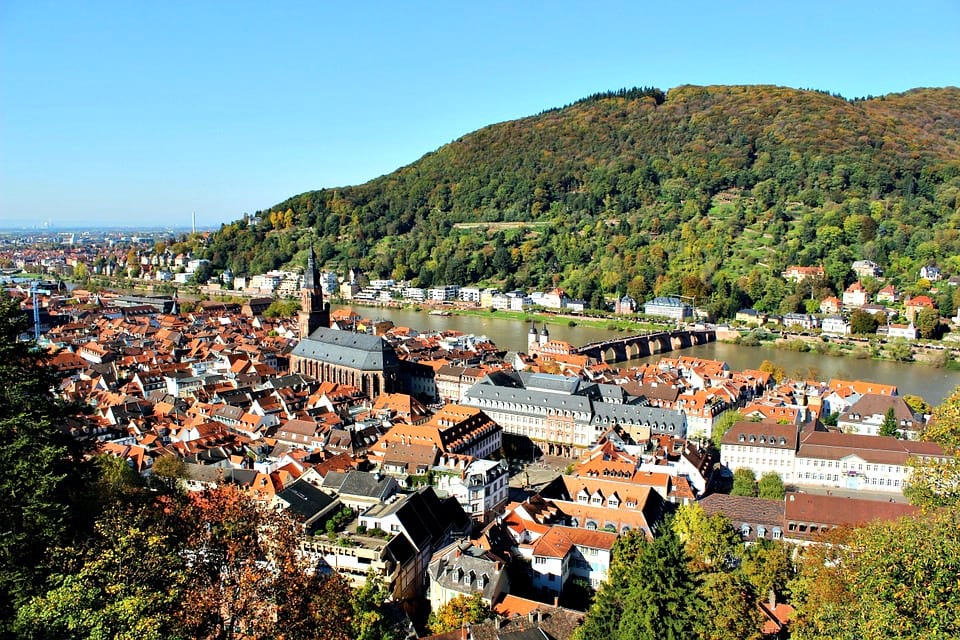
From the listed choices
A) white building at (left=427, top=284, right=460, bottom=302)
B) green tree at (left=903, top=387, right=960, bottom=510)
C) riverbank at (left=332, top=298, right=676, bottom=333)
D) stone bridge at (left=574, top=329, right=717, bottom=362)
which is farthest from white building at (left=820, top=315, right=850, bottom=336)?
green tree at (left=903, top=387, right=960, bottom=510)

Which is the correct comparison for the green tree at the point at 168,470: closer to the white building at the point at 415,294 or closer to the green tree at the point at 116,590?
the green tree at the point at 116,590

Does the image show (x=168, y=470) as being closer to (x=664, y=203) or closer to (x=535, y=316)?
(x=535, y=316)

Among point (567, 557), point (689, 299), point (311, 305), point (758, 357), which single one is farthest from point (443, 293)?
point (567, 557)

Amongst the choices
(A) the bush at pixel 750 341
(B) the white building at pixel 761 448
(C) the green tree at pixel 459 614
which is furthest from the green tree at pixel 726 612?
(A) the bush at pixel 750 341

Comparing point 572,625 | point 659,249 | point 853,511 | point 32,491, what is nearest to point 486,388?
point 853,511

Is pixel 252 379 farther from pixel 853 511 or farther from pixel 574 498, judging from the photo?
pixel 853 511
